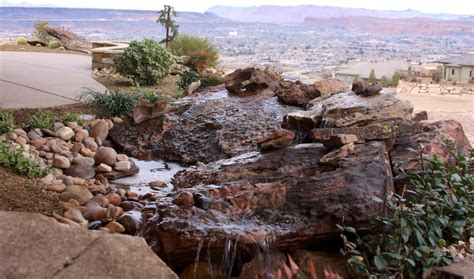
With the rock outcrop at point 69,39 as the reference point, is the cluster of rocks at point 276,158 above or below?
below

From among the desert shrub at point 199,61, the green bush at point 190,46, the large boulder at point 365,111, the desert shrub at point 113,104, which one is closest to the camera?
the large boulder at point 365,111

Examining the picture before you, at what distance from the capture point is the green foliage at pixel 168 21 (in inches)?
526

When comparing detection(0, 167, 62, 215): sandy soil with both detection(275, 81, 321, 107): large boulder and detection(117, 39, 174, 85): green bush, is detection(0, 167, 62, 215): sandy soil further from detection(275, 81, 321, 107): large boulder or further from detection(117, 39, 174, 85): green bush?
detection(117, 39, 174, 85): green bush

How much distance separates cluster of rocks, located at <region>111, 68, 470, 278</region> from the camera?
3.82 meters

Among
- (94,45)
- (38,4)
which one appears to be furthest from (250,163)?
(38,4)

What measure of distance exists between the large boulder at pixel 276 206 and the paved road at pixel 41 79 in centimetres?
449

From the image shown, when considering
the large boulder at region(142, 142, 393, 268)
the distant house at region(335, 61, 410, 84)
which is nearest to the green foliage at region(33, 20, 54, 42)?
the distant house at region(335, 61, 410, 84)

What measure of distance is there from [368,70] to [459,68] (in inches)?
45.8

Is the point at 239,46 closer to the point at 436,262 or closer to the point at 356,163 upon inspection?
the point at 356,163

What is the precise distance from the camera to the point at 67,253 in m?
2.10

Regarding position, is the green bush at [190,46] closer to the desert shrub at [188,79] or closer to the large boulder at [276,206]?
the desert shrub at [188,79]

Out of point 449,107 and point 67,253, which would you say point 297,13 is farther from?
point 67,253

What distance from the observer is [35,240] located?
215 cm

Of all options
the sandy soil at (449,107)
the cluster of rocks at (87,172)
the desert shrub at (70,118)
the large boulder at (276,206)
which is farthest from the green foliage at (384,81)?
the desert shrub at (70,118)
